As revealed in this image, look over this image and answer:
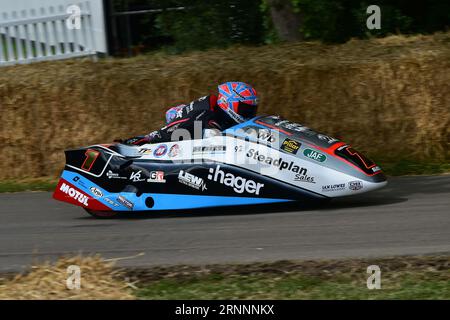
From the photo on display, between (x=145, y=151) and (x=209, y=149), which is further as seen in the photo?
(x=145, y=151)

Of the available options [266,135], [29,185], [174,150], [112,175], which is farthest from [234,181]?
[29,185]

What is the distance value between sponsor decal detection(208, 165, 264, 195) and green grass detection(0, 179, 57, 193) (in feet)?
11.3

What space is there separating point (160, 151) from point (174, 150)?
18 cm

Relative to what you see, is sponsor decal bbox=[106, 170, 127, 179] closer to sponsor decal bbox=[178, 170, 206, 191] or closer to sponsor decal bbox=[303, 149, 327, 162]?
sponsor decal bbox=[178, 170, 206, 191]

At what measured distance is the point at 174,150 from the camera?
961cm

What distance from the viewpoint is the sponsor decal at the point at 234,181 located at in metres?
9.20

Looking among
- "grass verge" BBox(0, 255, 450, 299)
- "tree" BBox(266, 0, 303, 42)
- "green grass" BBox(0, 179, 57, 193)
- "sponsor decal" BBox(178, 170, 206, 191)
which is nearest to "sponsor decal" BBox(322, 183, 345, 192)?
"sponsor decal" BBox(178, 170, 206, 191)

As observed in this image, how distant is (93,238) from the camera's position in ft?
28.8

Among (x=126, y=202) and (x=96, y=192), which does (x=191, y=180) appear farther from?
(x=96, y=192)

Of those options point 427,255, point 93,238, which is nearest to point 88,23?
point 93,238

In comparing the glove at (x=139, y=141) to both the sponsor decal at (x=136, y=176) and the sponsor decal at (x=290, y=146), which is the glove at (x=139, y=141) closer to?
the sponsor decal at (x=136, y=176)
